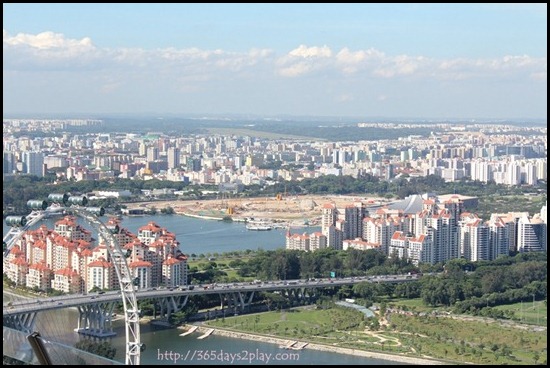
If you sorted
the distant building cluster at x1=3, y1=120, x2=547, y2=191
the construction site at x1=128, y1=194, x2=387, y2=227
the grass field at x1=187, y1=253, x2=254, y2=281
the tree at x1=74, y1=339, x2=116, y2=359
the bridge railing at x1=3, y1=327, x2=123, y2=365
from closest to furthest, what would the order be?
the bridge railing at x1=3, y1=327, x2=123, y2=365, the tree at x1=74, y1=339, x2=116, y2=359, the grass field at x1=187, y1=253, x2=254, y2=281, the construction site at x1=128, y1=194, x2=387, y2=227, the distant building cluster at x1=3, y1=120, x2=547, y2=191

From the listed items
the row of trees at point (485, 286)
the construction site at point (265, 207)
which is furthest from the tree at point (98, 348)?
the construction site at point (265, 207)

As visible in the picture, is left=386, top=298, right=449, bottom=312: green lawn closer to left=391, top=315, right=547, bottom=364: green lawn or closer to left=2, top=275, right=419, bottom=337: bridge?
left=391, top=315, right=547, bottom=364: green lawn

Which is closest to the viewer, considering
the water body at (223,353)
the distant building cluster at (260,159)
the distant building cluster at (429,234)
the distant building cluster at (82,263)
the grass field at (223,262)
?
the water body at (223,353)

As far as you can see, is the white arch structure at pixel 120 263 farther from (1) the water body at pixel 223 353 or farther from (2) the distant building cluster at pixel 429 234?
(2) the distant building cluster at pixel 429 234

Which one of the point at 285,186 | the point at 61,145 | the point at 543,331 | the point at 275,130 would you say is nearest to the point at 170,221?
the point at 285,186

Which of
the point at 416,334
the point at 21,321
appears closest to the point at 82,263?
the point at 21,321

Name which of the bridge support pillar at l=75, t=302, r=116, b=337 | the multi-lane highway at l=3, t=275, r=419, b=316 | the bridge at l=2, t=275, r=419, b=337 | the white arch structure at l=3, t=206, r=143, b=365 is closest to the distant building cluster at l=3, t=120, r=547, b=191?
the multi-lane highway at l=3, t=275, r=419, b=316

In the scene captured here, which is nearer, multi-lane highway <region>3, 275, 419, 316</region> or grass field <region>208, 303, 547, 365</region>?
grass field <region>208, 303, 547, 365</region>
